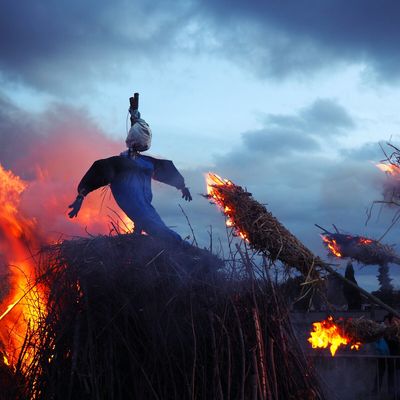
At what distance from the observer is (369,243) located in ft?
24.9

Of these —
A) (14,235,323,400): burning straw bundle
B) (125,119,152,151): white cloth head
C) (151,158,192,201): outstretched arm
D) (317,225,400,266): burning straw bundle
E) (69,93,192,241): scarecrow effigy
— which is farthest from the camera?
(317,225,400,266): burning straw bundle

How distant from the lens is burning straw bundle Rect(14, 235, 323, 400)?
518 centimetres

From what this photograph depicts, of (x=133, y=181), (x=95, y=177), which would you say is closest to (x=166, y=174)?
(x=133, y=181)

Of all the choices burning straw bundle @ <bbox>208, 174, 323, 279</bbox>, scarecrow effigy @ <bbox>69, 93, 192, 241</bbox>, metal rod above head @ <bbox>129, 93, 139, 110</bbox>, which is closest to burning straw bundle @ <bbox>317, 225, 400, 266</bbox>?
burning straw bundle @ <bbox>208, 174, 323, 279</bbox>

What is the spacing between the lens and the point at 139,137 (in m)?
7.04

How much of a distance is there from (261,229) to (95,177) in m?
1.91

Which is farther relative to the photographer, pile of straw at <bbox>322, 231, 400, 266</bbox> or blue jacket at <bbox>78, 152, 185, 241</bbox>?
pile of straw at <bbox>322, 231, 400, 266</bbox>

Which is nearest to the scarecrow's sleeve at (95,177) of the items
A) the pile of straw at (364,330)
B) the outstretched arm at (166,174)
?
the outstretched arm at (166,174)

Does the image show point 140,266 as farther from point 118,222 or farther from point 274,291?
point 274,291

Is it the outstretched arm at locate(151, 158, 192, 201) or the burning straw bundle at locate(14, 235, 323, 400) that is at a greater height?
the outstretched arm at locate(151, 158, 192, 201)

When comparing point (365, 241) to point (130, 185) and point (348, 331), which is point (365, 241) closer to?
point (348, 331)

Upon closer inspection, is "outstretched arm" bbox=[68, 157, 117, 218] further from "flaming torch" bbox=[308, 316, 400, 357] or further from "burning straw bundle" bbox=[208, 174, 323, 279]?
"flaming torch" bbox=[308, 316, 400, 357]

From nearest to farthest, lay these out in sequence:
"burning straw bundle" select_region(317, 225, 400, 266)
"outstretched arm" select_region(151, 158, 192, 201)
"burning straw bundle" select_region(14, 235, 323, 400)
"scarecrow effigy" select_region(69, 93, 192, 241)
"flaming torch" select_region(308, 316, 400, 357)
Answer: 1. "burning straw bundle" select_region(14, 235, 323, 400)
2. "scarecrow effigy" select_region(69, 93, 192, 241)
3. "outstretched arm" select_region(151, 158, 192, 201)
4. "flaming torch" select_region(308, 316, 400, 357)
5. "burning straw bundle" select_region(317, 225, 400, 266)

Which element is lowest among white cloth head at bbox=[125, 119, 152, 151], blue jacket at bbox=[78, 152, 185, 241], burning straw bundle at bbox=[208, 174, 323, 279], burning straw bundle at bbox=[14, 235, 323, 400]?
burning straw bundle at bbox=[14, 235, 323, 400]
